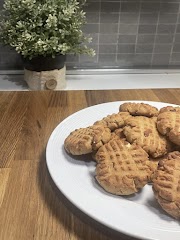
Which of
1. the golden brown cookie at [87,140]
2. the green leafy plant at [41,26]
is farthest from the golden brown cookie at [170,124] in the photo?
the green leafy plant at [41,26]

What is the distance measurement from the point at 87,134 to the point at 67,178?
4.1 inches

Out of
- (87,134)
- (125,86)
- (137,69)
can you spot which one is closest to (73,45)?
(125,86)

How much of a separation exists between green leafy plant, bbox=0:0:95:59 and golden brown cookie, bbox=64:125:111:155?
58 centimetres

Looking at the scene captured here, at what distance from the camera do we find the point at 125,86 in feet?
4.41

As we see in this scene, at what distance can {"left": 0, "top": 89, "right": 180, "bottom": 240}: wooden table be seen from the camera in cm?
47

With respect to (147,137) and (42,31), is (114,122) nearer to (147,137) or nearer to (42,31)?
(147,137)

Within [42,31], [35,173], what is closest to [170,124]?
[35,173]

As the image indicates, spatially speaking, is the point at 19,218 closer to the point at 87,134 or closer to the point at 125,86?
the point at 87,134

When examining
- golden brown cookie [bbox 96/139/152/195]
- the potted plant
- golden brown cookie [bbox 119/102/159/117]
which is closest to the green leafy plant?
the potted plant

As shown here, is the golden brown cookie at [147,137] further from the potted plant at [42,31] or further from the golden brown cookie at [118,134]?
the potted plant at [42,31]

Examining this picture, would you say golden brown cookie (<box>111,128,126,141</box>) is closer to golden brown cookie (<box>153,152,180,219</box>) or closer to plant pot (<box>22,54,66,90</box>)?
golden brown cookie (<box>153,152,180,219</box>)

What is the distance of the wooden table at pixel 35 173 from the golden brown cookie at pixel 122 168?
7 cm

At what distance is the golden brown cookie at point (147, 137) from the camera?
0.54 meters

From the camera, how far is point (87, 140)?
1.82ft
